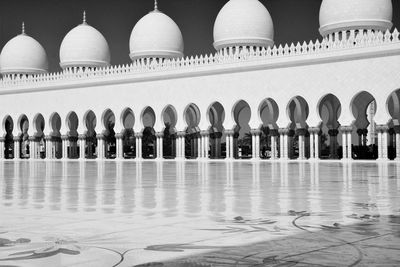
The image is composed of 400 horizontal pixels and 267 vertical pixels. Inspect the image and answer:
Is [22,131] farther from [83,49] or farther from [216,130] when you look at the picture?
[216,130]

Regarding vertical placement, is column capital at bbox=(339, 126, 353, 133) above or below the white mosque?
below

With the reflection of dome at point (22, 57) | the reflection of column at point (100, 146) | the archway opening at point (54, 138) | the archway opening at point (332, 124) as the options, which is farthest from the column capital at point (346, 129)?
the reflection of dome at point (22, 57)

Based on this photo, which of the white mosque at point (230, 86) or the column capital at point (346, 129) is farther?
the white mosque at point (230, 86)

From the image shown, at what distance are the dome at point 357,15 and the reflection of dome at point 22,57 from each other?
1848 centimetres

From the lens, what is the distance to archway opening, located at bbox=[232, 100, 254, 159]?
26.3 meters

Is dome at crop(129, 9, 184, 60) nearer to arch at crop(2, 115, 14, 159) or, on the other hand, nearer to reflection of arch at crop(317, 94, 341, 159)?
reflection of arch at crop(317, 94, 341, 159)

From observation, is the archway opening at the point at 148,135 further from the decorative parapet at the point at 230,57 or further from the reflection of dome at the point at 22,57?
the reflection of dome at the point at 22,57

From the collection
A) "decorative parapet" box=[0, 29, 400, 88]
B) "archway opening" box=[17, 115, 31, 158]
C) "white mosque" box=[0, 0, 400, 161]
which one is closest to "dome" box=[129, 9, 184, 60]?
"white mosque" box=[0, 0, 400, 161]

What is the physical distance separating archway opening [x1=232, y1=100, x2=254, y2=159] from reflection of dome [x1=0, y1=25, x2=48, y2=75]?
40.9ft

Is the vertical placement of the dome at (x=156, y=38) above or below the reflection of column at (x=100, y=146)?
above

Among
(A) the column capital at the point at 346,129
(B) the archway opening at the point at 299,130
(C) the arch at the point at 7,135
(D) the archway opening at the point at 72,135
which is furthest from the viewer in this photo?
(C) the arch at the point at 7,135

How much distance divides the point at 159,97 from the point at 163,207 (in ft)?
76.3

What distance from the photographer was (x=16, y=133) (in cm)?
3294

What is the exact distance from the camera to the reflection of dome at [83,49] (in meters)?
33.6
